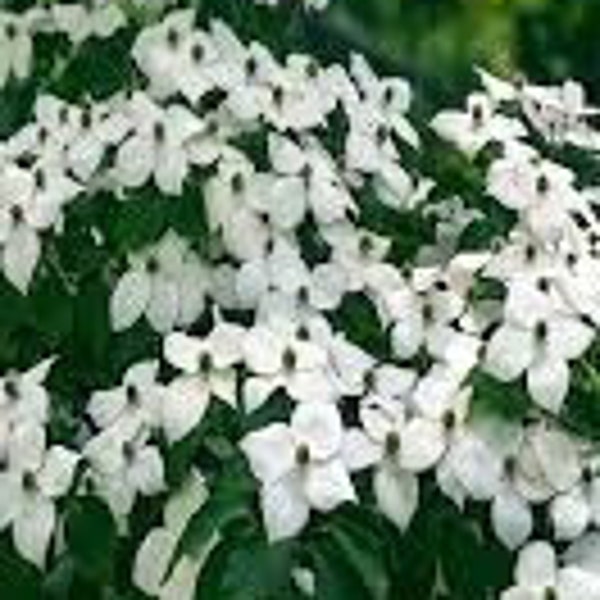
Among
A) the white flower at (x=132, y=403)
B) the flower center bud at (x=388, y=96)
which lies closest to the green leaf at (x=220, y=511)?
the white flower at (x=132, y=403)

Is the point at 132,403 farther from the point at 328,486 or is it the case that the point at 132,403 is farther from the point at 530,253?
the point at 530,253

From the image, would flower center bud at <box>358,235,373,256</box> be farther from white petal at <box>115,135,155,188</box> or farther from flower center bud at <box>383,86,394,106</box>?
flower center bud at <box>383,86,394,106</box>

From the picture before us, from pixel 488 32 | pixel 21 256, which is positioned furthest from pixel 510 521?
pixel 488 32

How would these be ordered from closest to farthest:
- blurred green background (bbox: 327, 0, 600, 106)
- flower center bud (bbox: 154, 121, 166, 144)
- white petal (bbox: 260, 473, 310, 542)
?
1. white petal (bbox: 260, 473, 310, 542)
2. flower center bud (bbox: 154, 121, 166, 144)
3. blurred green background (bbox: 327, 0, 600, 106)

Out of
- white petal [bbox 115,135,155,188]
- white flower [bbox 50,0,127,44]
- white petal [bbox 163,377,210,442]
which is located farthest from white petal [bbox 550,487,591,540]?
white flower [bbox 50,0,127,44]

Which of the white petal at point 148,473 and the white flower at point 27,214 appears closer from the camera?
→ the white petal at point 148,473

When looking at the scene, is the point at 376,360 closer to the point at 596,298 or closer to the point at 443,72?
the point at 596,298

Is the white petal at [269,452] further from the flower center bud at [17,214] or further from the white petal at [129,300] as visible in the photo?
the flower center bud at [17,214]
